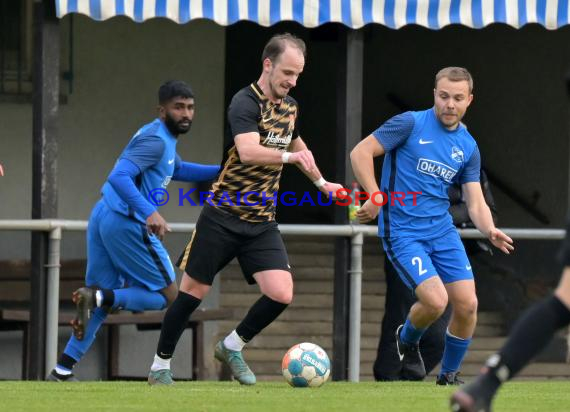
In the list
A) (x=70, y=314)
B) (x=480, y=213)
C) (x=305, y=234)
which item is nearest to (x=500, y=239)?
(x=480, y=213)

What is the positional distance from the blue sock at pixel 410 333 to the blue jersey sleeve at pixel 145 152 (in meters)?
1.82

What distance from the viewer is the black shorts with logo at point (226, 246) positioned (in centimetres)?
830

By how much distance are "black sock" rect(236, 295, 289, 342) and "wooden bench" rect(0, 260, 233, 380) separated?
2.89 meters

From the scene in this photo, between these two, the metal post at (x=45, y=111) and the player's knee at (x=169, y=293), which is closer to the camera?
the player's knee at (x=169, y=293)

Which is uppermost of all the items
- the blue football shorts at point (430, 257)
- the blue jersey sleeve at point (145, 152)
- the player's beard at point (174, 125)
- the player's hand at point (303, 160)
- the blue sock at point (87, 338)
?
the player's beard at point (174, 125)

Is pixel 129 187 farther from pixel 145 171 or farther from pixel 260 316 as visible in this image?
pixel 260 316

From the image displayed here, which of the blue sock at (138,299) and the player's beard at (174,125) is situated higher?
the player's beard at (174,125)

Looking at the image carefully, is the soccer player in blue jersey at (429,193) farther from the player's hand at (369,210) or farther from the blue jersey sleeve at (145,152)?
the blue jersey sleeve at (145,152)

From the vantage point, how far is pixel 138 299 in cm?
929

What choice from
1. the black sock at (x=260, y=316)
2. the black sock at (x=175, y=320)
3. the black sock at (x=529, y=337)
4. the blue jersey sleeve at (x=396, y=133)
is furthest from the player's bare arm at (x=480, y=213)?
the black sock at (x=529, y=337)

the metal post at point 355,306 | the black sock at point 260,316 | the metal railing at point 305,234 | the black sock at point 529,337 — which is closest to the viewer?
the black sock at point 529,337

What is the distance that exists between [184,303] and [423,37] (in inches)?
322

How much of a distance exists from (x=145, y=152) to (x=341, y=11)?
2370 mm

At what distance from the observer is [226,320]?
13.2m
